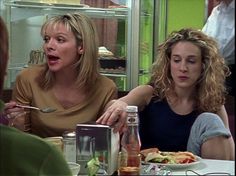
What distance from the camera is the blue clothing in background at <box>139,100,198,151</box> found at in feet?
6.98

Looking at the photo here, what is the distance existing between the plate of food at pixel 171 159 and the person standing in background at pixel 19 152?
643 millimetres

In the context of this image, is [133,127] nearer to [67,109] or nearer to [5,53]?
[5,53]

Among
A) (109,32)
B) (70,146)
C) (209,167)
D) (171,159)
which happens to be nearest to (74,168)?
(70,146)

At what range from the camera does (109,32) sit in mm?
3355

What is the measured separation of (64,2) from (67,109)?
1453mm

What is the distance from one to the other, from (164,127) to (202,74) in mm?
339

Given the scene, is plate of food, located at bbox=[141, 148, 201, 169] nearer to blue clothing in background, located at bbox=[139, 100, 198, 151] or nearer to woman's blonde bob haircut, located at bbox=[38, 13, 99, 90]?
blue clothing in background, located at bbox=[139, 100, 198, 151]

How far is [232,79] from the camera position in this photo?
65 centimetres

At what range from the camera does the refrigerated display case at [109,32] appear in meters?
3.22

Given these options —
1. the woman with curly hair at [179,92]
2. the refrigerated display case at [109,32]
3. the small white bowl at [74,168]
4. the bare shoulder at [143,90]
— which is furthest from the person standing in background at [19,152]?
the refrigerated display case at [109,32]

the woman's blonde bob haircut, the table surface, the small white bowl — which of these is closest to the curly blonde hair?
the woman's blonde bob haircut

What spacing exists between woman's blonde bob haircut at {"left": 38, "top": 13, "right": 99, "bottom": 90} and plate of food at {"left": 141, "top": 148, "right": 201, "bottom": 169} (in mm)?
701

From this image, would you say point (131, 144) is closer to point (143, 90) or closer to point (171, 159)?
point (171, 159)

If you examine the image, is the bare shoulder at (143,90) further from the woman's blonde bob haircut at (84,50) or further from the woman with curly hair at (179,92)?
the woman's blonde bob haircut at (84,50)
